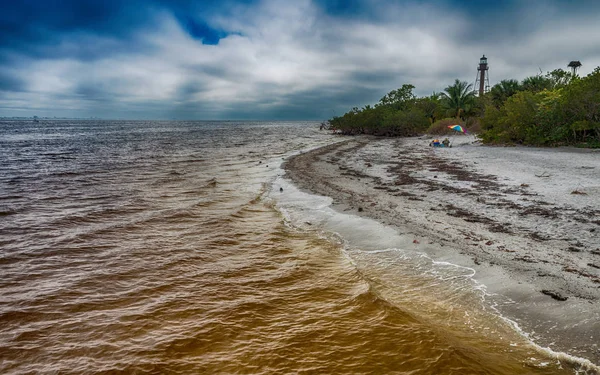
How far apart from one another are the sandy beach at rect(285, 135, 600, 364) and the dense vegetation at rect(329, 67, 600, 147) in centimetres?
917

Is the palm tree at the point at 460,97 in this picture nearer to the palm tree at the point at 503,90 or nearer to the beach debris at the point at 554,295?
the palm tree at the point at 503,90

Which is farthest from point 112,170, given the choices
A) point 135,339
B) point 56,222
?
point 135,339

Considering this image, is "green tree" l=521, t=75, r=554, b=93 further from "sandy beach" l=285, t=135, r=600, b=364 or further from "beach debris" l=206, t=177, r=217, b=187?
"beach debris" l=206, t=177, r=217, b=187

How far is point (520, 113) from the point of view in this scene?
31.2 m

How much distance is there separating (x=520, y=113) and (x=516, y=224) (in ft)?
90.5

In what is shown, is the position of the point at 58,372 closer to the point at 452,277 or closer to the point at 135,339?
the point at 135,339

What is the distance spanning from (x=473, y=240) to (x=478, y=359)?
4.43 m

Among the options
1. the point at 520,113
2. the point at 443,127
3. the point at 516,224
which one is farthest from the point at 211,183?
the point at 443,127

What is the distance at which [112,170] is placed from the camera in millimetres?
24953

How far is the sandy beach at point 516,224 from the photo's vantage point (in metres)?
5.20

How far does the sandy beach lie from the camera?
17.1 feet

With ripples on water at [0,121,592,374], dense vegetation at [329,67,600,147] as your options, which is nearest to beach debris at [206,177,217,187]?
ripples on water at [0,121,592,374]

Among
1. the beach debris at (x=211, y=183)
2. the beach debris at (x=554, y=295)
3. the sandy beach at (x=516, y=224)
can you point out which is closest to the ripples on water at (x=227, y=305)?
the sandy beach at (x=516, y=224)

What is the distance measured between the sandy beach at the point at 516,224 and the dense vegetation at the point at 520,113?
9167mm
